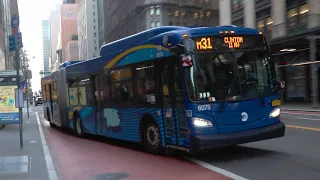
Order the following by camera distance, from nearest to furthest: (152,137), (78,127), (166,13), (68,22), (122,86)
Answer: (152,137), (122,86), (78,127), (166,13), (68,22)

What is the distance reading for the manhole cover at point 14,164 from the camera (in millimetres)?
8608

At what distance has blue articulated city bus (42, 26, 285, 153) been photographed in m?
8.53

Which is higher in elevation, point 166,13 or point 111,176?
point 166,13

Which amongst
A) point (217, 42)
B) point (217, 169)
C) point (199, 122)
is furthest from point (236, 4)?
point (217, 169)

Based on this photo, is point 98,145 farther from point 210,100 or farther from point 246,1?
point 246,1

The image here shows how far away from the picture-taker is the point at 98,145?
13336 millimetres

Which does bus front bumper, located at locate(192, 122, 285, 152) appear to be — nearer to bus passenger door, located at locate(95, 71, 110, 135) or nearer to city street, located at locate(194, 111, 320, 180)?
city street, located at locate(194, 111, 320, 180)

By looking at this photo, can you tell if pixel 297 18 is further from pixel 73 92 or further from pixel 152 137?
pixel 152 137

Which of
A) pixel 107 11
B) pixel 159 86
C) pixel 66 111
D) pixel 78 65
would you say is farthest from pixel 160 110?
pixel 107 11

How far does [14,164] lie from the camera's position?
9312 millimetres

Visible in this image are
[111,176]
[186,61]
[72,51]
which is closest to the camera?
[111,176]

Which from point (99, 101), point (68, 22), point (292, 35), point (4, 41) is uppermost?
point (68, 22)

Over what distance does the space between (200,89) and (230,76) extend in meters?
0.75

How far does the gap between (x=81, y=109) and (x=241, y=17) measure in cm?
2649
